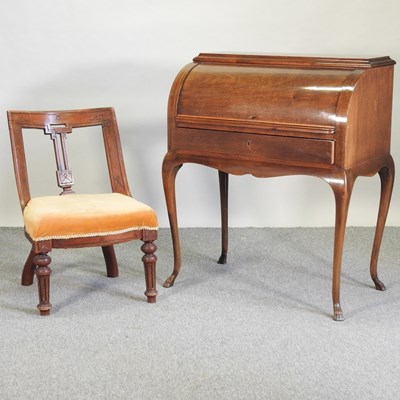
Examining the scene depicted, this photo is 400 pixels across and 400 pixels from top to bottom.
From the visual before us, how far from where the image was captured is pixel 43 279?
3500 millimetres

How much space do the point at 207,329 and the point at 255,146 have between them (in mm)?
742

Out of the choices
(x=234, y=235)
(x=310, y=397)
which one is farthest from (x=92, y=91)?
(x=310, y=397)

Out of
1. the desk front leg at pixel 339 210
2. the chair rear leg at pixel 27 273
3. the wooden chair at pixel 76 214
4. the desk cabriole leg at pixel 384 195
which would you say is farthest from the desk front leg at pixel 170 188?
the desk cabriole leg at pixel 384 195

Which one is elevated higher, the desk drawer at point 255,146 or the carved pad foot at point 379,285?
the desk drawer at point 255,146

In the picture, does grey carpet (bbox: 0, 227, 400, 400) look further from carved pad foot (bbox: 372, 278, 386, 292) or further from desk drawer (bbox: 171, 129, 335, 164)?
desk drawer (bbox: 171, 129, 335, 164)

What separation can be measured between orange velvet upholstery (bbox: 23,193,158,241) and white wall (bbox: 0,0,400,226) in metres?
1.24

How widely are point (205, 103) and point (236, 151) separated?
24cm

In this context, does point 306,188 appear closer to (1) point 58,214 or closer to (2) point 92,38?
(2) point 92,38

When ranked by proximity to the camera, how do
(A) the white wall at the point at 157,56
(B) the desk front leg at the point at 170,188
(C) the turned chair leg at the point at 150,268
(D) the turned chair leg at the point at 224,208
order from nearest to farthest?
(C) the turned chair leg at the point at 150,268 < (B) the desk front leg at the point at 170,188 < (D) the turned chair leg at the point at 224,208 < (A) the white wall at the point at 157,56

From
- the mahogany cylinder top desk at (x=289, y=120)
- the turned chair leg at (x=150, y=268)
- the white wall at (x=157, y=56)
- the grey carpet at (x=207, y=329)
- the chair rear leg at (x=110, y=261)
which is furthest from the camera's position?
the white wall at (x=157, y=56)

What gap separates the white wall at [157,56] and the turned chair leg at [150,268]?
131cm

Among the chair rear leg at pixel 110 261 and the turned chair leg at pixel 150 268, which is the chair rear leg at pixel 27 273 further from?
the turned chair leg at pixel 150 268

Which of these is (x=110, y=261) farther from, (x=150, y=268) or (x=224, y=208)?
(x=224, y=208)

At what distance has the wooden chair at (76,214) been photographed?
3.48m
